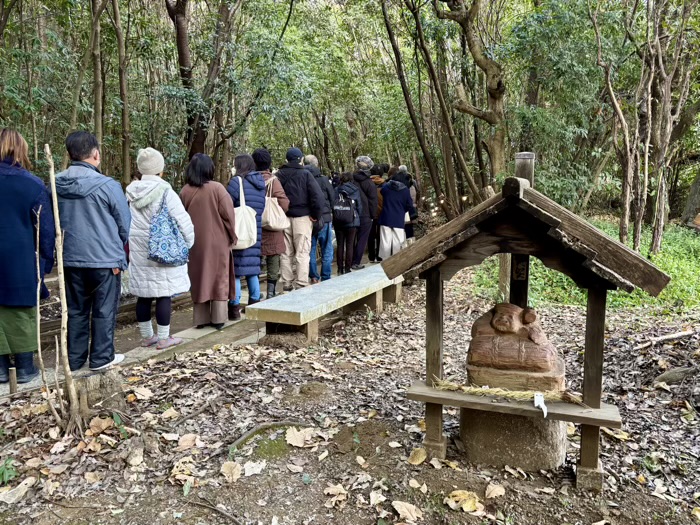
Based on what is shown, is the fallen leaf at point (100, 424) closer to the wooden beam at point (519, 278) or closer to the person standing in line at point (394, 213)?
the wooden beam at point (519, 278)

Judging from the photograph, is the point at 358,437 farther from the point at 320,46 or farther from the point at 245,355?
the point at 320,46

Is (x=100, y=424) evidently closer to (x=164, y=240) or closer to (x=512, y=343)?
(x=164, y=240)

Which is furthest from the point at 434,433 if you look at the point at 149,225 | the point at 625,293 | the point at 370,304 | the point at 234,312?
the point at 625,293

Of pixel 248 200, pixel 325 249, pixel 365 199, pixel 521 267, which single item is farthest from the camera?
pixel 365 199

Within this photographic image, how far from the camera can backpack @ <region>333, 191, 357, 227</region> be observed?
30.6ft

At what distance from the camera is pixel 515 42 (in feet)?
34.0

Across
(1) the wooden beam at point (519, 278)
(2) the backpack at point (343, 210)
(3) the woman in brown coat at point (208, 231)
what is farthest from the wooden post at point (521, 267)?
(2) the backpack at point (343, 210)

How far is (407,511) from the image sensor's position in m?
3.03

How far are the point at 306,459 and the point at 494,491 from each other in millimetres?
1158

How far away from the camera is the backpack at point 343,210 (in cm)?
934

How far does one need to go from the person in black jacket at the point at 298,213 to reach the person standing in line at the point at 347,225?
1.52 m

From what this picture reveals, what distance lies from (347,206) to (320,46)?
440 inches

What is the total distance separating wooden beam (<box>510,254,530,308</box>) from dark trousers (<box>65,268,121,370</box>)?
3.25 m

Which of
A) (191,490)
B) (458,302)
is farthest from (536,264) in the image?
(191,490)
